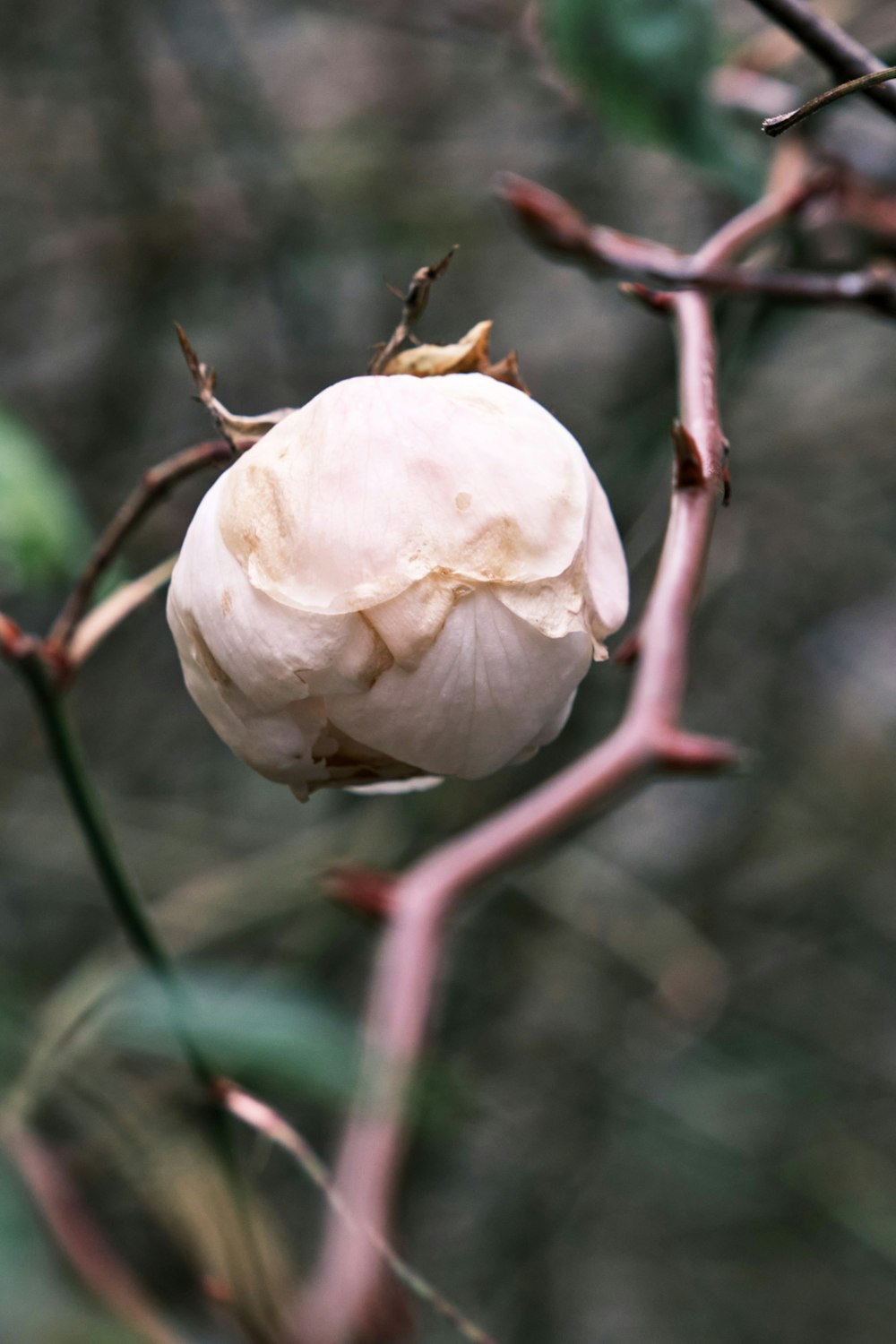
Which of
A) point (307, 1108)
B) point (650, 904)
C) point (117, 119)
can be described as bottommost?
point (307, 1108)

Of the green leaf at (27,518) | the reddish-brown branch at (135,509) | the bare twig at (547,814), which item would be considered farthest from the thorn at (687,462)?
the green leaf at (27,518)

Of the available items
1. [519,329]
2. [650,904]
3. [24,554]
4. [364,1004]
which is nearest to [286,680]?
[24,554]

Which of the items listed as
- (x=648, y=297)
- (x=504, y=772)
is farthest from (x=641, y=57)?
(x=504, y=772)

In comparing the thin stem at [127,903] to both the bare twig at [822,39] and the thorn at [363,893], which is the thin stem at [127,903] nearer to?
the thorn at [363,893]

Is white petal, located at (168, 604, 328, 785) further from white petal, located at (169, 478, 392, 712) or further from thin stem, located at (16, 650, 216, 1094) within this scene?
thin stem, located at (16, 650, 216, 1094)

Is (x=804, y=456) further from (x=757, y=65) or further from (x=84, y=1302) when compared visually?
(x=84, y=1302)

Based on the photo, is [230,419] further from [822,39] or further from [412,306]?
[822,39]

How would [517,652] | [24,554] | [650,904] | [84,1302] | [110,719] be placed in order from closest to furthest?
[517,652] → [24,554] → [84,1302] → [650,904] → [110,719]
